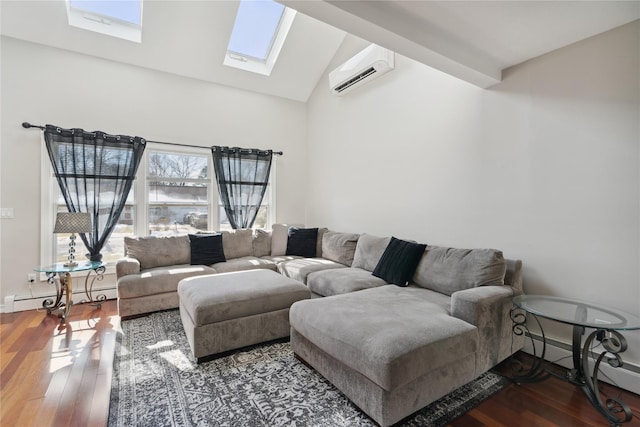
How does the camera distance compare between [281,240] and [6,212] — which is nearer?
[6,212]

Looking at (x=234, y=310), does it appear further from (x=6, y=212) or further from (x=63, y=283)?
(x=6, y=212)

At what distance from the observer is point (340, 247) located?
153 inches

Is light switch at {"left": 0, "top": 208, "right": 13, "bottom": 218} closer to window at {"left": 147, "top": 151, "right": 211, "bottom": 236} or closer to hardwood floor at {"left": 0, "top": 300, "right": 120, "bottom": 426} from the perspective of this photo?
hardwood floor at {"left": 0, "top": 300, "right": 120, "bottom": 426}

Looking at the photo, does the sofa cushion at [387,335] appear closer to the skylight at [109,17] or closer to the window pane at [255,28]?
the window pane at [255,28]

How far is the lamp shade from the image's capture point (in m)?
3.04

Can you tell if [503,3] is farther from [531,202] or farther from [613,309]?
[613,309]

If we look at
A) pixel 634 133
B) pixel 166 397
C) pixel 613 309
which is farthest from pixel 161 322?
pixel 634 133

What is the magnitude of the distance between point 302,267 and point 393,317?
1.77 meters

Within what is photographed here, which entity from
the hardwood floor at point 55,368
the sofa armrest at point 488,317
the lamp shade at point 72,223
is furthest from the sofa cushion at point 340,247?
the lamp shade at point 72,223

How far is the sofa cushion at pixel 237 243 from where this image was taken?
4.15 metres

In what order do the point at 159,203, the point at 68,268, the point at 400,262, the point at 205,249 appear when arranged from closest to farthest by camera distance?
the point at 400,262 → the point at 68,268 → the point at 205,249 → the point at 159,203

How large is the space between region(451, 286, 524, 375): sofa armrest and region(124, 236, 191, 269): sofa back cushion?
10.3 feet

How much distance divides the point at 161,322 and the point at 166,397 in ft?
4.40

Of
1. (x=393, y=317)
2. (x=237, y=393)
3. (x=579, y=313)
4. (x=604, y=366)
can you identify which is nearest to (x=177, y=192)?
(x=237, y=393)
